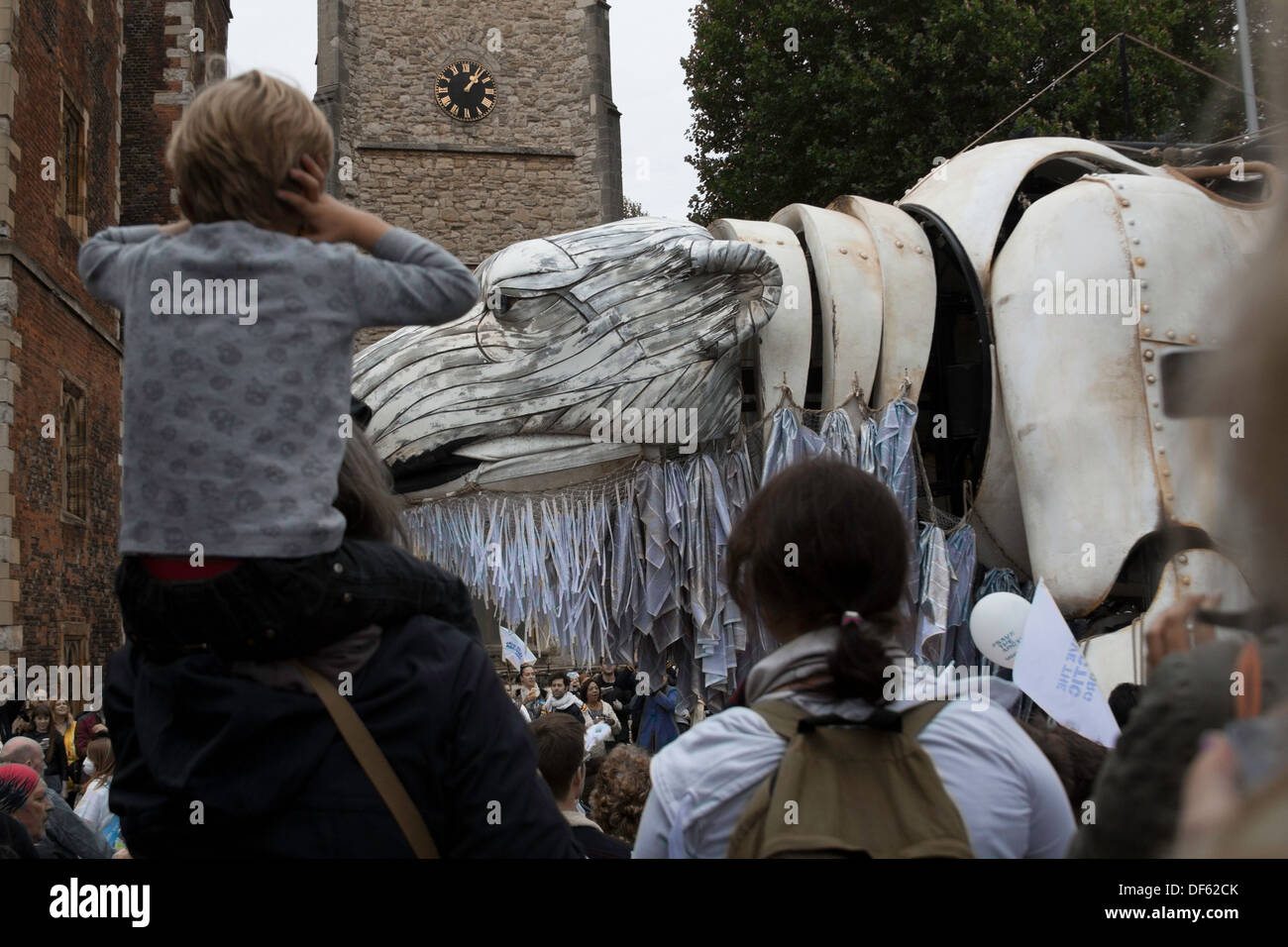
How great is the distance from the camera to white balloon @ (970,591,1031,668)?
4.18 meters

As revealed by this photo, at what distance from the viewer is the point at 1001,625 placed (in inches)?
166

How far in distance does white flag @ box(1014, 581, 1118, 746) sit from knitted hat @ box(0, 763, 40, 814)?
A: 12.4 feet

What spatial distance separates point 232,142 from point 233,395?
1.14ft

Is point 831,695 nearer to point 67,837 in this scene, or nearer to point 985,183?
point 985,183

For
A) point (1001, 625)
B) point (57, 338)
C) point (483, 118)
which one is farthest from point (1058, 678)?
point (483, 118)

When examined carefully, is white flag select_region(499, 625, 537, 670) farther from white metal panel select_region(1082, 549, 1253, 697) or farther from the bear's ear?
white metal panel select_region(1082, 549, 1253, 697)

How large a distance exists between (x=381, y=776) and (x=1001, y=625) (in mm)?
2941

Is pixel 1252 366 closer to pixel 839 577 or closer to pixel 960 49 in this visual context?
pixel 839 577

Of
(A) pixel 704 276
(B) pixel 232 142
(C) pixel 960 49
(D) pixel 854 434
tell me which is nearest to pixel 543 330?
(A) pixel 704 276

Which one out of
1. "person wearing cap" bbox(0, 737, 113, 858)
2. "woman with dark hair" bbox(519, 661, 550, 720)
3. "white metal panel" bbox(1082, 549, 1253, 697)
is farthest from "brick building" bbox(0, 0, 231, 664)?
"white metal panel" bbox(1082, 549, 1253, 697)

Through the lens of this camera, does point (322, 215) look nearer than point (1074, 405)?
Yes

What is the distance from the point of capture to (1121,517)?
165 inches

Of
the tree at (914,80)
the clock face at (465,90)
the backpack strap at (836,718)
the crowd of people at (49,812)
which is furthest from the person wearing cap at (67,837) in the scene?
the clock face at (465,90)
